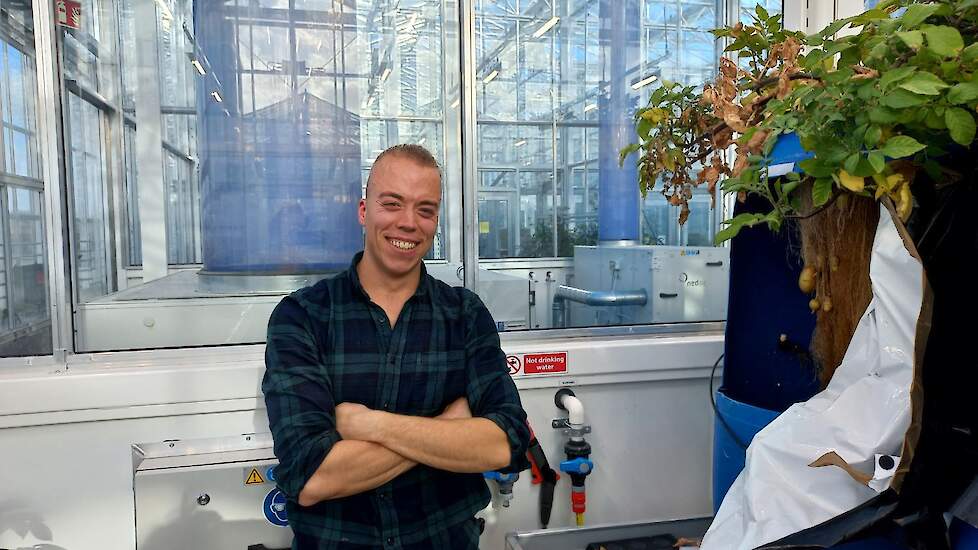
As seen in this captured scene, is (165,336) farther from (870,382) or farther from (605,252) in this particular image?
(605,252)

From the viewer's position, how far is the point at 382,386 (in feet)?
4.31

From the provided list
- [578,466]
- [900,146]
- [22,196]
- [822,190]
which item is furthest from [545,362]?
[22,196]

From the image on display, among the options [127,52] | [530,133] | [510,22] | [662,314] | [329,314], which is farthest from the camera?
[530,133]

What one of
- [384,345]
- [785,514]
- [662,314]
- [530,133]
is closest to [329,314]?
[384,345]

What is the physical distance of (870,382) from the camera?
0.88 m

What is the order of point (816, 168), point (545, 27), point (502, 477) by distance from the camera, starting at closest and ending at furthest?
point (816, 168), point (502, 477), point (545, 27)

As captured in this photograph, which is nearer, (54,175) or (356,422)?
(356,422)

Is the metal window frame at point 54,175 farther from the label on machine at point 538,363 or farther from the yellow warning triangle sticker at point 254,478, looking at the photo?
the label on machine at point 538,363

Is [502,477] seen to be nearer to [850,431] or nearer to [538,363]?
[538,363]

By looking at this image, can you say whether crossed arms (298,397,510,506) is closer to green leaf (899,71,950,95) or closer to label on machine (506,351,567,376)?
label on machine (506,351,567,376)

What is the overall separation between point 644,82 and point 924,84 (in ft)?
8.08

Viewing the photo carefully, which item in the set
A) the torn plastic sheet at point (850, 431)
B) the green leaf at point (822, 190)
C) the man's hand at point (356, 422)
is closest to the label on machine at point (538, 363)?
the man's hand at point (356, 422)

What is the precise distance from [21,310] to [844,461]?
1.87m

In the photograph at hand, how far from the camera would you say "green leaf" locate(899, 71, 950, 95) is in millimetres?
689
